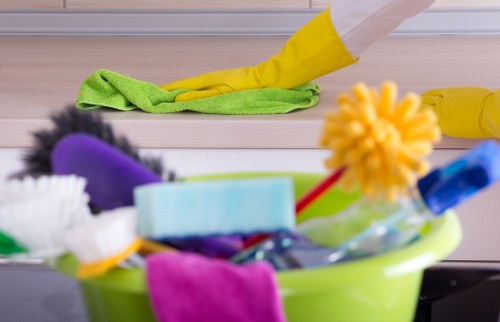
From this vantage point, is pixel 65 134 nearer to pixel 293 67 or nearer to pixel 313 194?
pixel 313 194

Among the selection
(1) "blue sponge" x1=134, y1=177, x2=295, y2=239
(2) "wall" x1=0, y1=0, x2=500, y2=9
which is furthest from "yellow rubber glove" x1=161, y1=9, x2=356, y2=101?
(1) "blue sponge" x1=134, y1=177, x2=295, y2=239

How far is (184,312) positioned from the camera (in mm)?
337

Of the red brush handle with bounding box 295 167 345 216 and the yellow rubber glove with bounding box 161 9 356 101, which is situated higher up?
the red brush handle with bounding box 295 167 345 216

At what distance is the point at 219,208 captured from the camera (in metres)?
0.33

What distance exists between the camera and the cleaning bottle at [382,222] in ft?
1.16

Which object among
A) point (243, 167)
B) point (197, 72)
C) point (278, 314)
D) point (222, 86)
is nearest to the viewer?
point (278, 314)

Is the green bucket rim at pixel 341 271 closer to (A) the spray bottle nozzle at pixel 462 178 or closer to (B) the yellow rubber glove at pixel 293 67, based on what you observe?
(A) the spray bottle nozzle at pixel 462 178

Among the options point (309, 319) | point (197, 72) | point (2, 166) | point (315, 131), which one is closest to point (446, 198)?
point (309, 319)

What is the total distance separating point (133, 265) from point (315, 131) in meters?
0.65

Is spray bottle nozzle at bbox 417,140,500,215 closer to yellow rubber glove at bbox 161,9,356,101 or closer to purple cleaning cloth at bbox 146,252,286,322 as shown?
purple cleaning cloth at bbox 146,252,286,322

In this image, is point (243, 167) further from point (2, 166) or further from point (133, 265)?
point (133, 265)

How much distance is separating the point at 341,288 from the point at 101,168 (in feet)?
0.43

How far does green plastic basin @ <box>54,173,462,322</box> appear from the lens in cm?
33

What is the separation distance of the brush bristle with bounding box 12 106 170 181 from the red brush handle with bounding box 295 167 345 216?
79 millimetres
